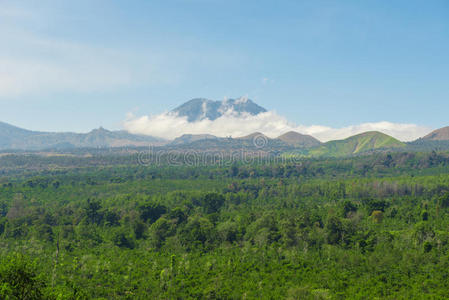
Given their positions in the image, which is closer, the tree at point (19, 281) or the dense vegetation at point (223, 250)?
the tree at point (19, 281)

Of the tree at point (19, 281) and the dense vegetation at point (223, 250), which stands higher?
the tree at point (19, 281)

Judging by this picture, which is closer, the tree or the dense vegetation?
Result: the tree

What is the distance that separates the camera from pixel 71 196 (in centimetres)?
14838

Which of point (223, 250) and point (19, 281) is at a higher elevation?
point (19, 281)

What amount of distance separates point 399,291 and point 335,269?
1225 centimetres

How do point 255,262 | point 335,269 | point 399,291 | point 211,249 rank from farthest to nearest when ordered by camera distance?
point 211,249
point 255,262
point 335,269
point 399,291

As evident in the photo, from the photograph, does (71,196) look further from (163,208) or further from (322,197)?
(322,197)

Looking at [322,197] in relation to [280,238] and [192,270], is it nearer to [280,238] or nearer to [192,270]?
[280,238]

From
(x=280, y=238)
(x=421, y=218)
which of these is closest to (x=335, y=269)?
(x=280, y=238)

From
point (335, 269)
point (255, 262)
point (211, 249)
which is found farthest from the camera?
point (211, 249)

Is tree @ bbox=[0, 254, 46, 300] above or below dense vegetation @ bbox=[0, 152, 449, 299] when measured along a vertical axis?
above

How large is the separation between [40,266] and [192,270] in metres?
27.8

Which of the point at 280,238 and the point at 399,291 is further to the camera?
the point at 280,238

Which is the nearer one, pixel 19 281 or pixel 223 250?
pixel 19 281
